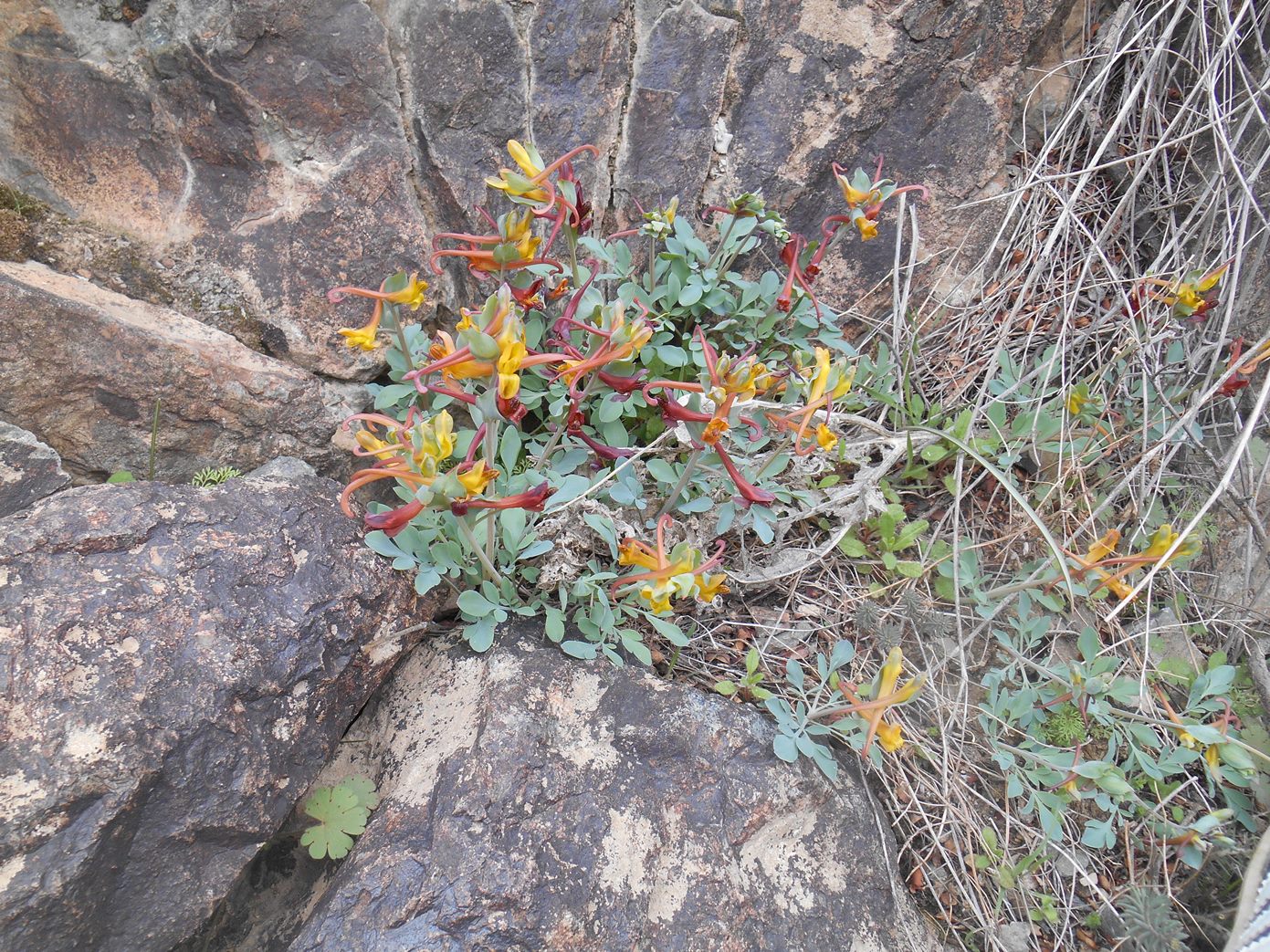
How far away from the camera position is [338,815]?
1.84 metres

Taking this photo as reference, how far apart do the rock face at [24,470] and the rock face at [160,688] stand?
0.17m

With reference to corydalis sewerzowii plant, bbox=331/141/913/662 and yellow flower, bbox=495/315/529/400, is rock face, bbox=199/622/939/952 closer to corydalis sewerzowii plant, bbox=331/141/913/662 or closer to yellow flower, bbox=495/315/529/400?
corydalis sewerzowii plant, bbox=331/141/913/662

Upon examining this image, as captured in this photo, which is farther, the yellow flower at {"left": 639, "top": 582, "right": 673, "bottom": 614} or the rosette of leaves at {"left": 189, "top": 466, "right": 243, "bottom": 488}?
the rosette of leaves at {"left": 189, "top": 466, "right": 243, "bottom": 488}

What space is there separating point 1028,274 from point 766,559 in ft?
4.77

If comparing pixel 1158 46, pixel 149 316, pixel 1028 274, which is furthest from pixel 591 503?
pixel 1158 46

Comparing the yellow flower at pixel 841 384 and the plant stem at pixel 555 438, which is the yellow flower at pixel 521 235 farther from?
the yellow flower at pixel 841 384

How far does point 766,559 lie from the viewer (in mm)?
2516

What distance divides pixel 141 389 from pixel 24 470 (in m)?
0.37

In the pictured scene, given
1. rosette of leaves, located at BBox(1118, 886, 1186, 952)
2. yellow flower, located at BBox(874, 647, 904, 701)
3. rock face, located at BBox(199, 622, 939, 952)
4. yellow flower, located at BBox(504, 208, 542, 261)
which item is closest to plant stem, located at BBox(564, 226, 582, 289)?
yellow flower, located at BBox(504, 208, 542, 261)

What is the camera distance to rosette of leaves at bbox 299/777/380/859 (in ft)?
5.90

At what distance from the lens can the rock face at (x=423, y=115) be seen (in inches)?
90.7

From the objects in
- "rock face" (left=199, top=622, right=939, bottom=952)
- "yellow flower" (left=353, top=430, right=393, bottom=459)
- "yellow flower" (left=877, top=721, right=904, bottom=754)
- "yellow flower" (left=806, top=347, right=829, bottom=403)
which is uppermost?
"yellow flower" (left=806, top=347, right=829, bottom=403)

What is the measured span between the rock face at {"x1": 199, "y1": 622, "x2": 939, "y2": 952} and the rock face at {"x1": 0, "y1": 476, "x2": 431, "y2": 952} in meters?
0.20

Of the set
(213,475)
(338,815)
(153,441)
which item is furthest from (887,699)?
(153,441)
